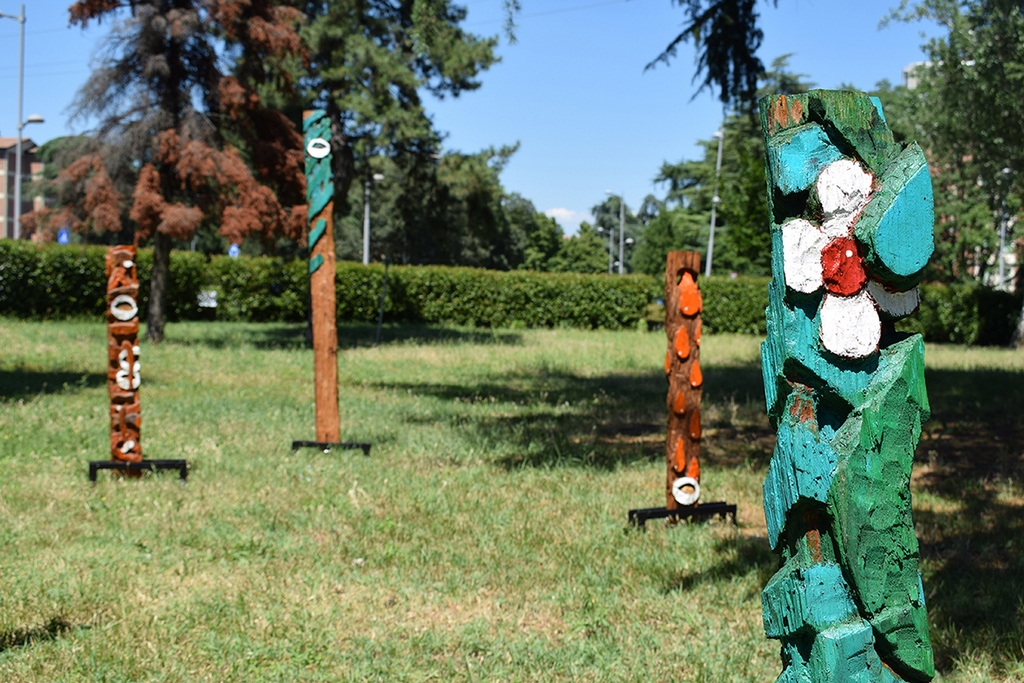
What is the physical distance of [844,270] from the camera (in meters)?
2.17

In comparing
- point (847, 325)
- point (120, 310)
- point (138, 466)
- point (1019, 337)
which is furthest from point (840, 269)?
point (1019, 337)

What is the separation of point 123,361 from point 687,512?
171 inches

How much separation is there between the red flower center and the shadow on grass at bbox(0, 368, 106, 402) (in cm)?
1044

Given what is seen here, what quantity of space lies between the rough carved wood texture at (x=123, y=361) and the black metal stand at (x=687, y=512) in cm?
380

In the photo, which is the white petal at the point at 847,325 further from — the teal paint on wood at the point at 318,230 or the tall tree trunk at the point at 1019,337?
the tall tree trunk at the point at 1019,337

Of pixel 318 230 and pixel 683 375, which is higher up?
pixel 318 230

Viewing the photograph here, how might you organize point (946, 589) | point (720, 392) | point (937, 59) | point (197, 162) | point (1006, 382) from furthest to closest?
point (937, 59), point (197, 162), point (1006, 382), point (720, 392), point (946, 589)

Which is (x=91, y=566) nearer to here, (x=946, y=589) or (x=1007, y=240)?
(x=946, y=589)

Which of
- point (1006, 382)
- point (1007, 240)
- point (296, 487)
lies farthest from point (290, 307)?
point (1007, 240)

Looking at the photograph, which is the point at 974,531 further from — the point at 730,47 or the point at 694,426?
the point at 730,47

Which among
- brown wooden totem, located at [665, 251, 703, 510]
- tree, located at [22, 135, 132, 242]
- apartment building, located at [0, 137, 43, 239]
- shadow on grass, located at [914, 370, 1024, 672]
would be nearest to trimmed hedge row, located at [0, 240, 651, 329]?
tree, located at [22, 135, 132, 242]

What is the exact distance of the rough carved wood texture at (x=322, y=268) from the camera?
27.3ft

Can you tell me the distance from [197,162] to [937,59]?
1431 centimetres

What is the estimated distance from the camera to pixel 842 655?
Result: 215 centimetres
